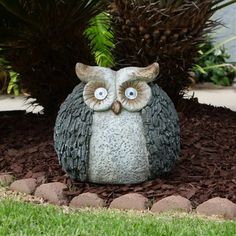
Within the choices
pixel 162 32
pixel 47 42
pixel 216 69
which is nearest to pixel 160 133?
pixel 162 32

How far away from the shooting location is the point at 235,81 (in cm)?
1331

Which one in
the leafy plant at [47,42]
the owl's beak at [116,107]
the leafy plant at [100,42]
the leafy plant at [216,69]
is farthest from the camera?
the leafy plant at [216,69]

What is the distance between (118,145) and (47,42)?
7.31 ft

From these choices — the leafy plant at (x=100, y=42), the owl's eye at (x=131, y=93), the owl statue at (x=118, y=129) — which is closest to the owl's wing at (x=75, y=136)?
the owl statue at (x=118, y=129)

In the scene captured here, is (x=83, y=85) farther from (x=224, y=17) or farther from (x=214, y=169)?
(x=224, y=17)

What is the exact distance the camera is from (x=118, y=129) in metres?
5.09

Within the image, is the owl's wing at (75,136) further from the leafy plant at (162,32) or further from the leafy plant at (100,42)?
the leafy plant at (100,42)

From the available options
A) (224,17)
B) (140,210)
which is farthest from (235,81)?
(140,210)

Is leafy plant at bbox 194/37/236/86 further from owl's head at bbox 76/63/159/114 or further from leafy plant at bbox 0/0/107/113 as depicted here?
owl's head at bbox 76/63/159/114

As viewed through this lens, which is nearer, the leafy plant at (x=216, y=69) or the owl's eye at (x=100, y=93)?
the owl's eye at (x=100, y=93)

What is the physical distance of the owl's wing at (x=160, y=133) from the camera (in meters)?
5.12

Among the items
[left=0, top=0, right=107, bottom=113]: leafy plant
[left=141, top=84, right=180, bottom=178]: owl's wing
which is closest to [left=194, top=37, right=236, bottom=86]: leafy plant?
[left=0, top=0, right=107, bottom=113]: leafy plant

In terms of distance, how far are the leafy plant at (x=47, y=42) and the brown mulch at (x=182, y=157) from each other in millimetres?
408

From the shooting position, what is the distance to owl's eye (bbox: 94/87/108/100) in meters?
5.08
